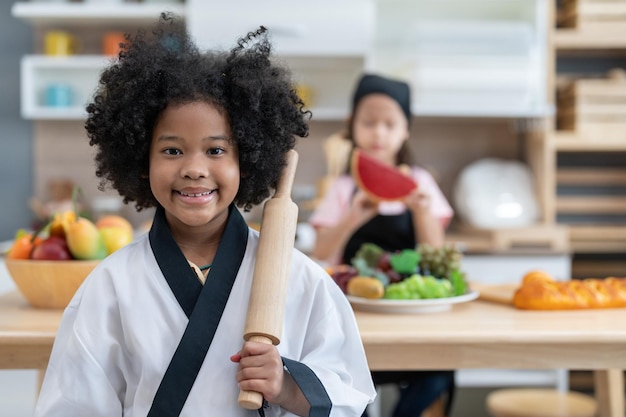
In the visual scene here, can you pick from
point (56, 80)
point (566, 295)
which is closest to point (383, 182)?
point (566, 295)

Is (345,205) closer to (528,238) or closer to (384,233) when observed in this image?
(384,233)

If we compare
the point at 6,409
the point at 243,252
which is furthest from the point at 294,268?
the point at 6,409

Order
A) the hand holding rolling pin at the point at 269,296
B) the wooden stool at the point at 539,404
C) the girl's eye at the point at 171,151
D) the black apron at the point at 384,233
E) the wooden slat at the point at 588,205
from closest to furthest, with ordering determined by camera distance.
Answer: the hand holding rolling pin at the point at 269,296 → the girl's eye at the point at 171,151 → the black apron at the point at 384,233 → the wooden stool at the point at 539,404 → the wooden slat at the point at 588,205

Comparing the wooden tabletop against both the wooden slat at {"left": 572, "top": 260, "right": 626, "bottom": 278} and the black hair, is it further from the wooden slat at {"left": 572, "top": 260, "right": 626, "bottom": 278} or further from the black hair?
the wooden slat at {"left": 572, "top": 260, "right": 626, "bottom": 278}

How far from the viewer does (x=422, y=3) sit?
3787 millimetres

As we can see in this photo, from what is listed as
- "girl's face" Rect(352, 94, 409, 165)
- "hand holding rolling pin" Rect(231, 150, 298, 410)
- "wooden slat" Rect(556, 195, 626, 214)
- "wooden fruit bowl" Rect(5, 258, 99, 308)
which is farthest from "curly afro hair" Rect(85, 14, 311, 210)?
"wooden slat" Rect(556, 195, 626, 214)

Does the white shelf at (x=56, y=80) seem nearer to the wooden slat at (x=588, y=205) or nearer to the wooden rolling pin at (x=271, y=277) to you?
the wooden slat at (x=588, y=205)

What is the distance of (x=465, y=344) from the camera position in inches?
53.7

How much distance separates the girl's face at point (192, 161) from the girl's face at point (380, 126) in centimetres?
134

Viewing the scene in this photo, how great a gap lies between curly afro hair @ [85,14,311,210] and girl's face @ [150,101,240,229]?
0.07ft

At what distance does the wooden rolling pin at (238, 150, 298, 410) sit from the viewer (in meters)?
1.03

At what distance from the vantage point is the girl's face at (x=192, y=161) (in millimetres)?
1110

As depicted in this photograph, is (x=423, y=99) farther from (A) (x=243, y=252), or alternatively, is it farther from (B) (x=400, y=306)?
(A) (x=243, y=252)

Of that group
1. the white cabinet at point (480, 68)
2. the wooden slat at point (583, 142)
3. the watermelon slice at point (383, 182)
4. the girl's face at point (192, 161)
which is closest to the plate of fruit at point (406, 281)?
the watermelon slice at point (383, 182)
